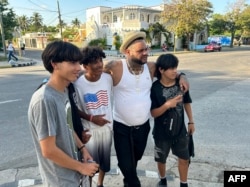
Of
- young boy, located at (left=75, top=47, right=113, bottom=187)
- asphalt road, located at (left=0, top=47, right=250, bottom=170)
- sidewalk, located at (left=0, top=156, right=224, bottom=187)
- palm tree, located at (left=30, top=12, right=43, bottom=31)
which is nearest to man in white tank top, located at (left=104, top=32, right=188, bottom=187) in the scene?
young boy, located at (left=75, top=47, right=113, bottom=187)

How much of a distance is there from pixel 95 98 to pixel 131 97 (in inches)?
14.6

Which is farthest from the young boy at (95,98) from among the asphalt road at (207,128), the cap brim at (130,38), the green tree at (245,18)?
the green tree at (245,18)

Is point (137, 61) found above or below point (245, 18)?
below

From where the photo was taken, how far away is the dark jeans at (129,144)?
8.52 ft

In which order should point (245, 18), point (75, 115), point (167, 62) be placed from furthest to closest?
point (245, 18)
point (167, 62)
point (75, 115)

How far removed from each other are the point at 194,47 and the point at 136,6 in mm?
11612

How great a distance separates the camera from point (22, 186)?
2.87 meters

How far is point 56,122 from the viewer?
1517 millimetres

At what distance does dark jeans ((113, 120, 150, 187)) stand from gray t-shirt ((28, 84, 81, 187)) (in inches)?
36.6

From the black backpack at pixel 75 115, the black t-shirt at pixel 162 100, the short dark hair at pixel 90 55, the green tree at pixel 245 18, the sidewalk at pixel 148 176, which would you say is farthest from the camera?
the green tree at pixel 245 18

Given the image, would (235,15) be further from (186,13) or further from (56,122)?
(56,122)

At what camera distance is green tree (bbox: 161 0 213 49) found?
31.2m

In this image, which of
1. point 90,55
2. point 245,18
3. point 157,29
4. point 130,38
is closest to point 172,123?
point 130,38

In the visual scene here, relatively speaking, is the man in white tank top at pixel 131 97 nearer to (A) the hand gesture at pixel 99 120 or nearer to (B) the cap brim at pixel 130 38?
(B) the cap brim at pixel 130 38
